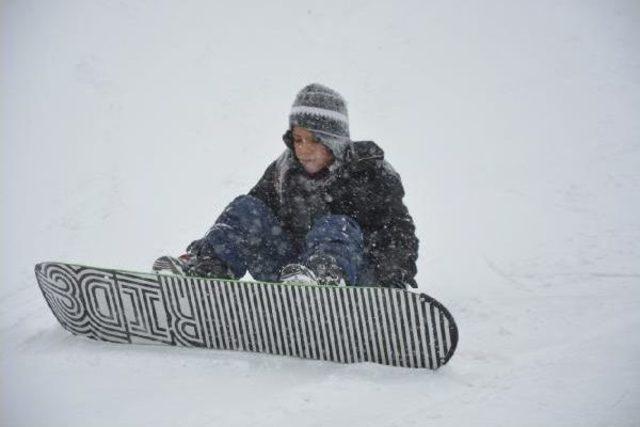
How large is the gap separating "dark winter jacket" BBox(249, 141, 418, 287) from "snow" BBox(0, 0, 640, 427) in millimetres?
452

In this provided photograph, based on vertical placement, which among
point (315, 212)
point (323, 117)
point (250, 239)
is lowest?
point (250, 239)

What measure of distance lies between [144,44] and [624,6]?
6.34 metres

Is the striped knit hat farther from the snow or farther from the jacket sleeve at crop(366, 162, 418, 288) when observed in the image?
the snow

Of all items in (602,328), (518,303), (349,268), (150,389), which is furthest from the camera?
(518,303)

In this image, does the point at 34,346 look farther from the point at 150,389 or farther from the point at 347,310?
the point at 347,310

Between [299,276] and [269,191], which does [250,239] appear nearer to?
[269,191]

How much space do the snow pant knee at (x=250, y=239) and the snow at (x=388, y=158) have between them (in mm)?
494

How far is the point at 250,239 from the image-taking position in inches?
97.7

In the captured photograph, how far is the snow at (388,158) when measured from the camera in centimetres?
172

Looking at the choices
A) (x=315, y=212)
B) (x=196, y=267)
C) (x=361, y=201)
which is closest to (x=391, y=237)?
(x=361, y=201)

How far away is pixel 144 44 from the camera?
25.7ft

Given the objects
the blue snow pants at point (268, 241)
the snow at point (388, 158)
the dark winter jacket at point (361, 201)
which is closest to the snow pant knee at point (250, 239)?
the blue snow pants at point (268, 241)

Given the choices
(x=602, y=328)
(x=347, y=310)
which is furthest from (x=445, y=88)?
(x=347, y=310)

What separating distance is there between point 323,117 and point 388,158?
3.67 meters
